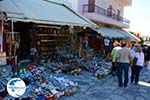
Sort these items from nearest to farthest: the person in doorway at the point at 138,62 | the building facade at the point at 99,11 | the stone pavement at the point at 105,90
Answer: the stone pavement at the point at 105,90, the person in doorway at the point at 138,62, the building facade at the point at 99,11

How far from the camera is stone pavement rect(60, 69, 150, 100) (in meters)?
9.27

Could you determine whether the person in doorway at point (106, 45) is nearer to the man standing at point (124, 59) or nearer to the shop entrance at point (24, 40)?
the shop entrance at point (24, 40)

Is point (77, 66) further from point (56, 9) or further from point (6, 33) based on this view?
point (6, 33)

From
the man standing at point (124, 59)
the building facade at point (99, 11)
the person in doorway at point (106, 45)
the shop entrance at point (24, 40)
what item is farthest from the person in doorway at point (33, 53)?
the person in doorway at point (106, 45)

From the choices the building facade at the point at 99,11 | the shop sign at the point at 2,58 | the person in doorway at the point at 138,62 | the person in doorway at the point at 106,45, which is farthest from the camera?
the person in doorway at the point at 106,45

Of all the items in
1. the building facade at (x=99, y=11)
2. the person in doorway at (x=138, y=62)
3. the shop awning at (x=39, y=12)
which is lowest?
the person in doorway at (x=138, y=62)

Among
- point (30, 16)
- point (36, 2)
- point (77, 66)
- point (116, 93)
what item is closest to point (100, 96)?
point (116, 93)

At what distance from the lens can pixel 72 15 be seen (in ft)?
49.6

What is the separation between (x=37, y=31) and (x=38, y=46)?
0.86 meters

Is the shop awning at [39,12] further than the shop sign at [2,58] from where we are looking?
No

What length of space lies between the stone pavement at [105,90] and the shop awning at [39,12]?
2843 millimetres

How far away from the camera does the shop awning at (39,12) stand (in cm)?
1002

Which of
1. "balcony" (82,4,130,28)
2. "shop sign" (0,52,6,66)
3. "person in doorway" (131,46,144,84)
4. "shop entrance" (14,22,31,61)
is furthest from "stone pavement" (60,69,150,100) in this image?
"balcony" (82,4,130,28)

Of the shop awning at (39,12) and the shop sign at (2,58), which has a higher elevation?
the shop awning at (39,12)
